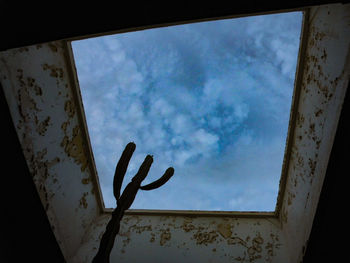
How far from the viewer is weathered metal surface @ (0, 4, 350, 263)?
1.63m

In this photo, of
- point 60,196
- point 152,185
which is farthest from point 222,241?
point 60,196

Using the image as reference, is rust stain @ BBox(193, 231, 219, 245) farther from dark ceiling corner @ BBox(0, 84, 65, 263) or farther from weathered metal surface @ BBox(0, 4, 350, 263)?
dark ceiling corner @ BBox(0, 84, 65, 263)

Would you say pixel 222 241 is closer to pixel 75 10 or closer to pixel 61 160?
pixel 61 160

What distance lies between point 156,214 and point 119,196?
143 cm

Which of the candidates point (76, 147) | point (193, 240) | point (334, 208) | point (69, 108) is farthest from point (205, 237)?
point (69, 108)

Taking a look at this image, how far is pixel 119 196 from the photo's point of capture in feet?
4.11

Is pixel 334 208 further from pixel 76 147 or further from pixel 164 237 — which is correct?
pixel 76 147

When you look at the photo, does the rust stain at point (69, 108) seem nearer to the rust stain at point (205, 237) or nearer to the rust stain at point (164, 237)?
the rust stain at point (164, 237)

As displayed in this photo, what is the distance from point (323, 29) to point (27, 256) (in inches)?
103

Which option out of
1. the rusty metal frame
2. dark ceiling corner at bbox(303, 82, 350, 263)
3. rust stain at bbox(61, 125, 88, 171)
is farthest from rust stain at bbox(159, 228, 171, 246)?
dark ceiling corner at bbox(303, 82, 350, 263)

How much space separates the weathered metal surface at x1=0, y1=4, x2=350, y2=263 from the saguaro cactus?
0.89 metres

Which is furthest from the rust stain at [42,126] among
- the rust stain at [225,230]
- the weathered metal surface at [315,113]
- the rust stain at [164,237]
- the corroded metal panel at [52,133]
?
the weathered metal surface at [315,113]

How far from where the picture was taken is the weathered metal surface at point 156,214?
5.35ft

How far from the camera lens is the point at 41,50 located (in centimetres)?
202
